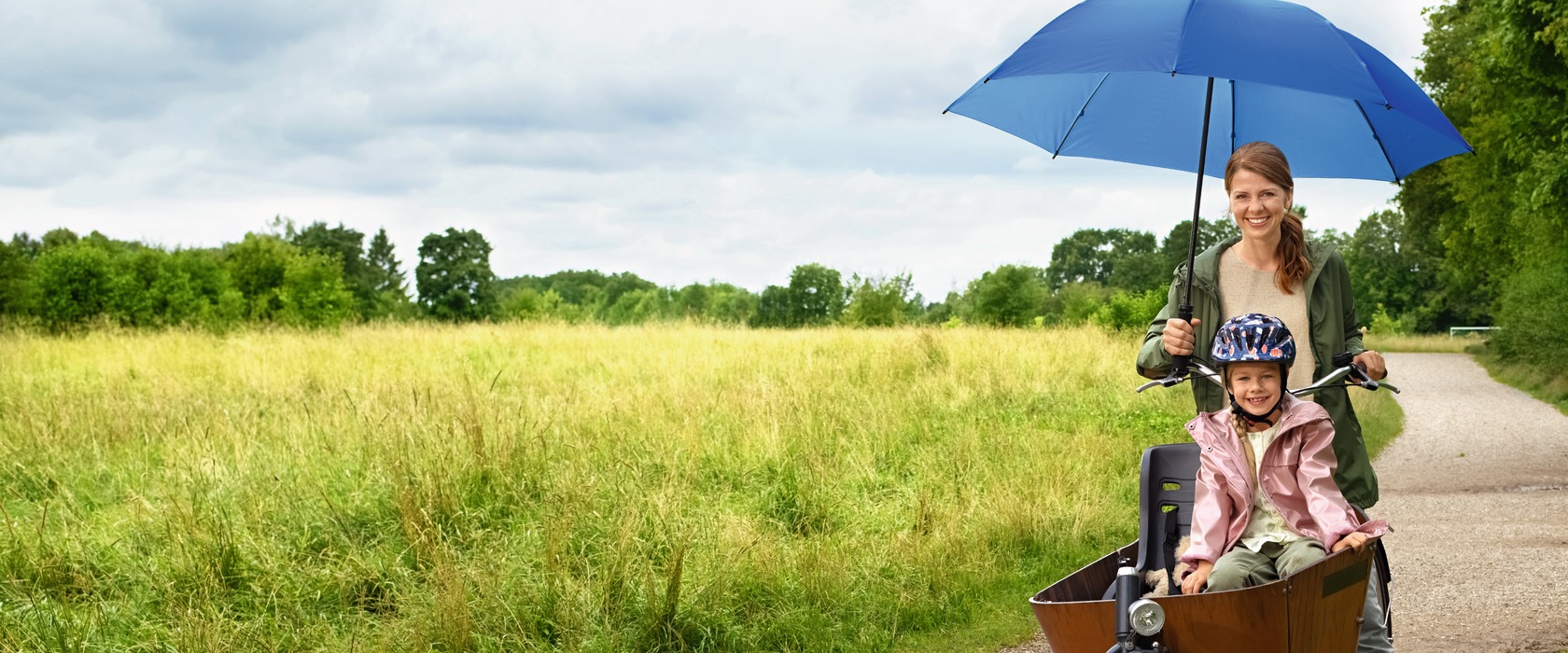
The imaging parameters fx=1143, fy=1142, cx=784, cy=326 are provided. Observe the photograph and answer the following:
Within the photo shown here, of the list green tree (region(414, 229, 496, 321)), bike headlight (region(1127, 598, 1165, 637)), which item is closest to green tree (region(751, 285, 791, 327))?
green tree (region(414, 229, 496, 321))

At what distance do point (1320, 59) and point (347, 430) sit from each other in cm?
786

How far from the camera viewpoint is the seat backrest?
373cm

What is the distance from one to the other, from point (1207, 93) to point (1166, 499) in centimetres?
172

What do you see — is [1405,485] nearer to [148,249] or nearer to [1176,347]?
[1176,347]

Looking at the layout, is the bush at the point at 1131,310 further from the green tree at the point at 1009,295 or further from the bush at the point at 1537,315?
the bush at the point at 1537,315

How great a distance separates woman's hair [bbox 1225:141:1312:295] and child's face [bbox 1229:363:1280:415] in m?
0.68

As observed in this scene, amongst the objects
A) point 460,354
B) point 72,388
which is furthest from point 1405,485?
point 72,388

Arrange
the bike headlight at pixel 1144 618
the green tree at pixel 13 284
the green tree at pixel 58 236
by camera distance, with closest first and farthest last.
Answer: the bike headlight at pixel 1144 618
the green tree at pixel 13 284
the green tree at pixel 58 236

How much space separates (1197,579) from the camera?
3.17 metres

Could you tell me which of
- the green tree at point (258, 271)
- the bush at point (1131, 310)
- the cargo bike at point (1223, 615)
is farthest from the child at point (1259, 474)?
the green tree at point (258, 271)

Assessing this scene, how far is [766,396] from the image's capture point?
37.6 ft

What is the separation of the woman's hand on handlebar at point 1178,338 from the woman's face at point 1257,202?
383 mm

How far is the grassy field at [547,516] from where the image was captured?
227 inches

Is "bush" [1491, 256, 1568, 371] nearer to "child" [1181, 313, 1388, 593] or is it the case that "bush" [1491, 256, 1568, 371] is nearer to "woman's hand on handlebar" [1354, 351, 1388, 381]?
"woman's hand on handlebar" [1354, 351, 1388, 381]
